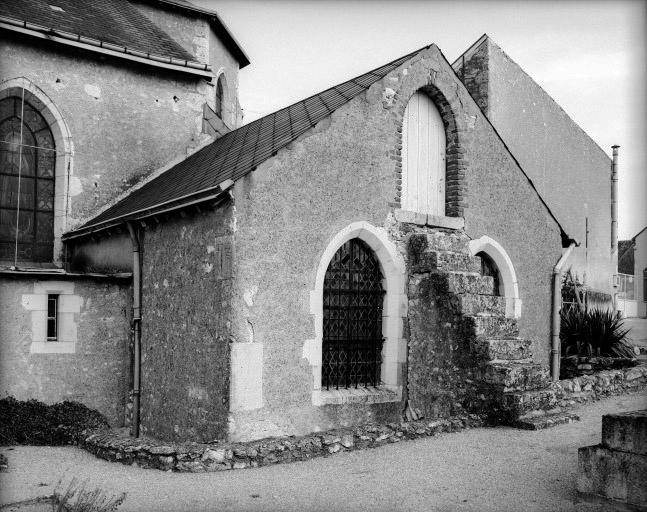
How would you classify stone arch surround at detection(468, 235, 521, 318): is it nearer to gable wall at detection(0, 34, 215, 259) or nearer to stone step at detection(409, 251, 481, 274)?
stone step at detection(409, 251, 481, 274)

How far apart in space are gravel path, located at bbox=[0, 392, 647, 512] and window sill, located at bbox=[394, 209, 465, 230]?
323cm

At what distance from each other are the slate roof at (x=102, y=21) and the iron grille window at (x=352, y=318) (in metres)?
6.74

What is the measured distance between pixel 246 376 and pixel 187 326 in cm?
134

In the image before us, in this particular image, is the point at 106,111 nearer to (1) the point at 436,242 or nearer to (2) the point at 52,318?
(2) the point at 52,318

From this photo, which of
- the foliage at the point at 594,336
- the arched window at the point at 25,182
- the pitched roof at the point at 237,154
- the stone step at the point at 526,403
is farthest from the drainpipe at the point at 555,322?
the arched window at the point at 25,182

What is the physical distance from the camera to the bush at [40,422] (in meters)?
9.51

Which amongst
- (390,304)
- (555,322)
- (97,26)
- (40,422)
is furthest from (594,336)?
(97,26)

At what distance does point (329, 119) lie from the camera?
8.73 meters

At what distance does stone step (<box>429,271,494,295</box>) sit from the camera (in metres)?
9.17

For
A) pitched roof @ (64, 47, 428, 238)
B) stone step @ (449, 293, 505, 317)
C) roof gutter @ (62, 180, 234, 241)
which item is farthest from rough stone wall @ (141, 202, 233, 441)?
stone step @ (449, 293, 505, 317)

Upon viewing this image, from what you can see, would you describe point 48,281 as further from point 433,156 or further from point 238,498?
point 433,156

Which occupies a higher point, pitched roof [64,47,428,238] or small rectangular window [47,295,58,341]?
pitched roof [64,47,428,238]

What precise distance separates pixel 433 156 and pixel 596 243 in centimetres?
1583

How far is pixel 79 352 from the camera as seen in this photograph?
1028 centimetres
